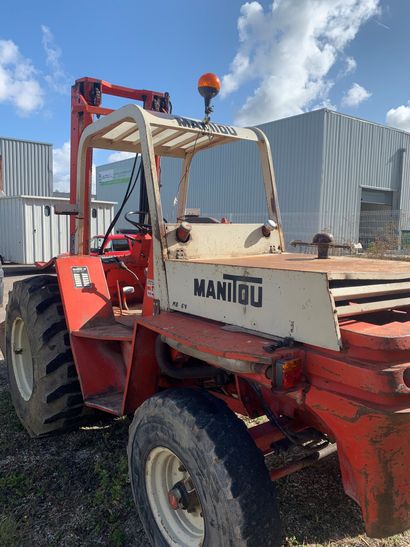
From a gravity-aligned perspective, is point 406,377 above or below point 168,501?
above

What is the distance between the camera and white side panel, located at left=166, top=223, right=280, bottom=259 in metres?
2.81

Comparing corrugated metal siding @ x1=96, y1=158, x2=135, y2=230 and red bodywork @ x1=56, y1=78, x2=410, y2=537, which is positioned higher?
corrugated metal siding @ x1=96, y1=158, x2=135, y2=230

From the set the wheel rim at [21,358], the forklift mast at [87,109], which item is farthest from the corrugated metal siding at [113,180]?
the wheel rim at [21,358]

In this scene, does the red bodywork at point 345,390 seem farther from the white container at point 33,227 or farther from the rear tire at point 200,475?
the white container at point 33,227

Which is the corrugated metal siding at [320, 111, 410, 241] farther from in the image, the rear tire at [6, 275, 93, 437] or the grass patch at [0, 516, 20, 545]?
the grass patch at [0, 516, 20, 545]

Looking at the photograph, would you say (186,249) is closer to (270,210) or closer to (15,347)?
(270,210)

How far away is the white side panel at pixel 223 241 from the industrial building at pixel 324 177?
1533cm

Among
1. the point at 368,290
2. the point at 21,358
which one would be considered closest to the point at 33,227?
the point at 21,358

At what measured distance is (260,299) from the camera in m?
2.15

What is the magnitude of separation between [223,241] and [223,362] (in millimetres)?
1136

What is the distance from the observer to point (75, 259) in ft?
12.0

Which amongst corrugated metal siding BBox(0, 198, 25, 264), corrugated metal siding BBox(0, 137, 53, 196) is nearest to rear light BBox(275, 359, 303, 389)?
corrugated metal siding BBox(0, 198, 25, 264)

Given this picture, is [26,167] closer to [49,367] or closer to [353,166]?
[353,166]

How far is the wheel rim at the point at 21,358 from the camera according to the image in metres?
4.11
